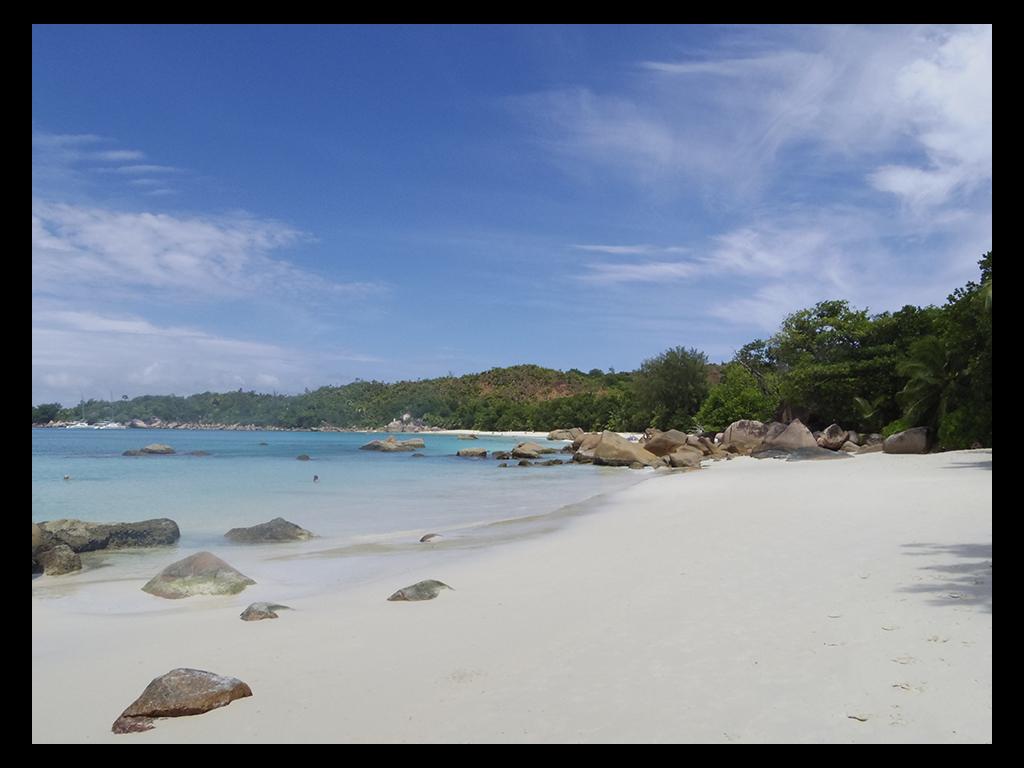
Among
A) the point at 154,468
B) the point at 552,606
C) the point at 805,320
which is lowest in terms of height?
the point at 154,468

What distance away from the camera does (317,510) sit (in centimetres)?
1830

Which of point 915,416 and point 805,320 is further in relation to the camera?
point 805,320

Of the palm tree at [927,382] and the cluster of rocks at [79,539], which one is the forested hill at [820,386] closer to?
the palm tree at [927,382]

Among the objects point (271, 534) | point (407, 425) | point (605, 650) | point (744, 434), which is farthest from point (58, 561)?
point (407, 425)

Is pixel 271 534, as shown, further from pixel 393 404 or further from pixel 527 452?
pixel 393 404

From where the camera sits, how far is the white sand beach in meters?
3.62

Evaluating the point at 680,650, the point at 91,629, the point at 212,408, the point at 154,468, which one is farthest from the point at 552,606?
the point at 212,408

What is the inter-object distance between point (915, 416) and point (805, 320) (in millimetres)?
17841

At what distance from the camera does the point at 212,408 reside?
159250mm

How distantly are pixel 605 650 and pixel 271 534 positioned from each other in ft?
30.6

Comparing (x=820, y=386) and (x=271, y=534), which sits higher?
(x=820, y=386)

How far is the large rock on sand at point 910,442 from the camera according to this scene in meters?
23.5

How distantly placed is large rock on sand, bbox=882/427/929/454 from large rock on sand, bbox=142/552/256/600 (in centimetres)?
2302

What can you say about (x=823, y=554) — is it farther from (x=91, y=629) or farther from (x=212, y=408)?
(x=212, y=408)
